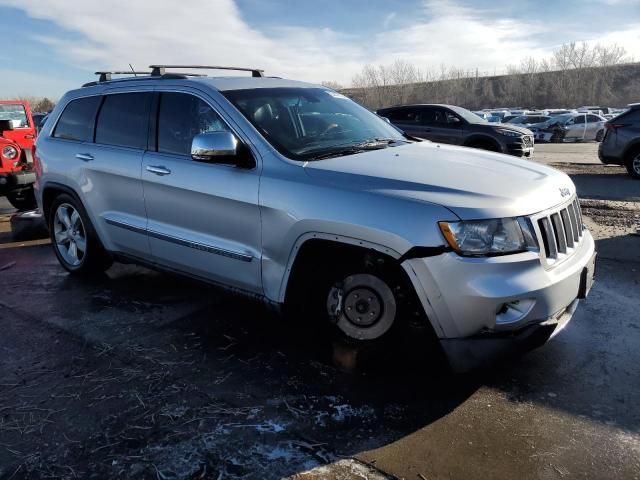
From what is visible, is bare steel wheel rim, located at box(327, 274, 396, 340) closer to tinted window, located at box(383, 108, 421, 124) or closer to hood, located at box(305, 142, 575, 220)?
hood, located at box(305, 142, 575, 220)

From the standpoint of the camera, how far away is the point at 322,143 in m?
3.81

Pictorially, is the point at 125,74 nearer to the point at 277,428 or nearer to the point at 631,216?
the point at 277,428

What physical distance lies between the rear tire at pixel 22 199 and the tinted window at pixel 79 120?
492cm

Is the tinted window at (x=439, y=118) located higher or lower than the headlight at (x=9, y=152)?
higher

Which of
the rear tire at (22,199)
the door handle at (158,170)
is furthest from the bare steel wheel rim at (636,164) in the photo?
the rear tire at (22,199)

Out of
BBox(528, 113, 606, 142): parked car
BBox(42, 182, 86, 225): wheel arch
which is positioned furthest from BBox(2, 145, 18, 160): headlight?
BBox(528, 113, 606, 142): parked car

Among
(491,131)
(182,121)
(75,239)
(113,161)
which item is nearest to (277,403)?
(182,121)

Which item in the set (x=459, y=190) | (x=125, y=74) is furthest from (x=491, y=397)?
(x=125, y=74)

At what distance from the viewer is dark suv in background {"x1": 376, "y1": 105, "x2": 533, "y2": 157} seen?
13.5 metres

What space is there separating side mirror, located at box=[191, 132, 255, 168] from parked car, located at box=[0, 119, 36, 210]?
6.67 metres

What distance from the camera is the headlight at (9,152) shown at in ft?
30.0

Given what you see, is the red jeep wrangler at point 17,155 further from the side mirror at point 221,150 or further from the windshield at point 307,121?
the side mirror at point 221,150

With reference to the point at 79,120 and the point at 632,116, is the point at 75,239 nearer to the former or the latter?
the point at 79,120

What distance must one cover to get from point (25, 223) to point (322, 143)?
5355mm
